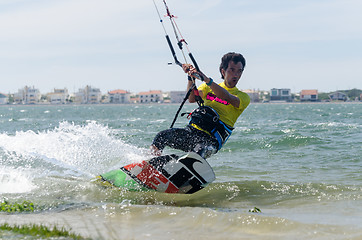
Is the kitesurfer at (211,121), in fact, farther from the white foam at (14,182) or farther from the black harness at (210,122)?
the white foam at (14,182)

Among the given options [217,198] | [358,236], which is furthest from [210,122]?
[358,236]

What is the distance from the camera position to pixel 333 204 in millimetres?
6617

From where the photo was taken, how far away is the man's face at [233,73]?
7.01m

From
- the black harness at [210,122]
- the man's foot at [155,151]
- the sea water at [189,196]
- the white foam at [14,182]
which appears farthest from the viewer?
the white foam at [14,182]

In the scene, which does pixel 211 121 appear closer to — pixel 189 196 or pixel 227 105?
pixel 227 105

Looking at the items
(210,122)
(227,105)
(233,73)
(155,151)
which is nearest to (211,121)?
(210,122)

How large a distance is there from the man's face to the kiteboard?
4.14ft

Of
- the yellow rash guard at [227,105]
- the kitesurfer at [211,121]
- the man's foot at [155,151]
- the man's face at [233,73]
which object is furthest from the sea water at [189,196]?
the man's face at [233,73]

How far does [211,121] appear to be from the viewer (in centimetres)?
700

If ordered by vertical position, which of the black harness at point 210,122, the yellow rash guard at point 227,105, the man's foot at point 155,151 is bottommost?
the man's foot at point 155,151

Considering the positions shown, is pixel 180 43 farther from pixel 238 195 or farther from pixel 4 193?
pixel 4 193

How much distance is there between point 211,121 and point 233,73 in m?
0.83

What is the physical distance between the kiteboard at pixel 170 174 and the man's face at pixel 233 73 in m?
1.26

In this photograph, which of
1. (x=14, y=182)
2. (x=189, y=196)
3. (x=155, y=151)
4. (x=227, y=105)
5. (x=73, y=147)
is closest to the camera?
(x=227, y=105)
